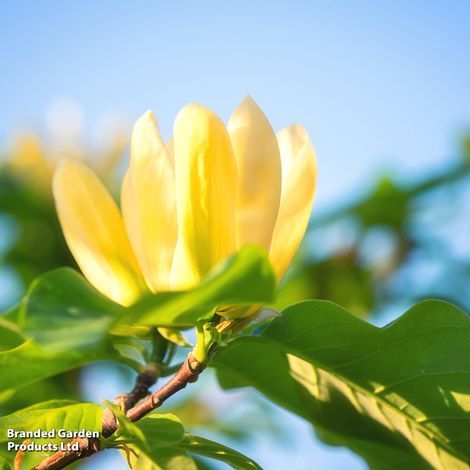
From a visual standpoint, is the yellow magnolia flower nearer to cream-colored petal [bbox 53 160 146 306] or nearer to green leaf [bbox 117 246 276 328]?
cream-colored petal [bbox 53 160 146 306]

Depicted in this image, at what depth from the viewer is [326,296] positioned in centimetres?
229

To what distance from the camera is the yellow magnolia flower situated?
82 cm

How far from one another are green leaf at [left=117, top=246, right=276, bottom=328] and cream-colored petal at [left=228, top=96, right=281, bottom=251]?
15 cm

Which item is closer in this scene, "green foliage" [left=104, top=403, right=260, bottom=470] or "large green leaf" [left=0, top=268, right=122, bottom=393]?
"large green leaf" [left=0, top=268, right=122, bottom=393]

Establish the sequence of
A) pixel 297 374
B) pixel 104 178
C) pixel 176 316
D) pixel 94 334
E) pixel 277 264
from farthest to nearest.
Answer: pixel 104 178, pixel 297 374, pixel 277 264, pixel 176 316, pixel 94 334

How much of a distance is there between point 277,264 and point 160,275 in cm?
13

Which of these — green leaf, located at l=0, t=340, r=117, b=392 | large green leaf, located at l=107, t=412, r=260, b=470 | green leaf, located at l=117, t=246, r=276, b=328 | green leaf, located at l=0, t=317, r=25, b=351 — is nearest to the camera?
green leaf, located at l=117, t=246, r=276, b=328

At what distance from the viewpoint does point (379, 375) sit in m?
0.90

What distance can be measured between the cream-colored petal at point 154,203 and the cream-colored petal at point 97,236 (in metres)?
0.03

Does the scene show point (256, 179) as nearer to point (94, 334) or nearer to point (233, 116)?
point (233, 116)

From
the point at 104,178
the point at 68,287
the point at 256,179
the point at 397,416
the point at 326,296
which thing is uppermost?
the point at 104,178

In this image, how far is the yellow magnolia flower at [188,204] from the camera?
820mm

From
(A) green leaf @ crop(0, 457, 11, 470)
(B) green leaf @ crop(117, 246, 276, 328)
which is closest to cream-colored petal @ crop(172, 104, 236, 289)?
(B) green leaf @ crop(117, 246, 276, 328)

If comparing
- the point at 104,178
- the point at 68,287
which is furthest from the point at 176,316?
the point at 104,178
